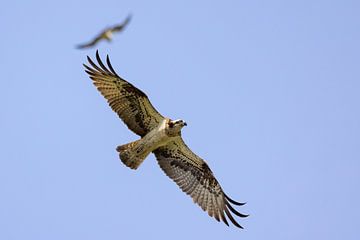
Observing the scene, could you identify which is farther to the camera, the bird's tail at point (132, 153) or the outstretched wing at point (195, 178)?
the outstretched wing at point (195, 178)

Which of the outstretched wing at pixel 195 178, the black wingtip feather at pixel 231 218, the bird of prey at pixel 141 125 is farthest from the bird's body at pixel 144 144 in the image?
the black wingtip feather at pixel 231 218

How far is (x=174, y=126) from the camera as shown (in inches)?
652

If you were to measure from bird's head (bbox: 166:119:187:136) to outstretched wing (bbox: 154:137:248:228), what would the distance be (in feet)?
3.00

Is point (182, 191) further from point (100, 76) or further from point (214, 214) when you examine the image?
point (100, 76)

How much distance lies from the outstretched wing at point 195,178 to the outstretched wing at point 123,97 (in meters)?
1.14

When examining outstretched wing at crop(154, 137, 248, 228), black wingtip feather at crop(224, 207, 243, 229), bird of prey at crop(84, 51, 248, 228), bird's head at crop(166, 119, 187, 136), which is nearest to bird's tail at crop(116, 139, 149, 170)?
bird of prey at crop(84, 51, 248, 228)

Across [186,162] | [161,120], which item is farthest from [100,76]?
[186,162]

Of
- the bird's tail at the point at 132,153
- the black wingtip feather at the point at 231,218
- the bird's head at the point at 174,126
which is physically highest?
the bird's head at the point at 174,126

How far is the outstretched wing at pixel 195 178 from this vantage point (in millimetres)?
17672

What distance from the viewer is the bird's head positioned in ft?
54.2

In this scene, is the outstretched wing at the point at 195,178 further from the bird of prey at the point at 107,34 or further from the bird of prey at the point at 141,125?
the bird of prey at the point at 107,34

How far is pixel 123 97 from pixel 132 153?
1312 mm

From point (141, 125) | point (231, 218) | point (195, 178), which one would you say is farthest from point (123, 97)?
point (231, 218)

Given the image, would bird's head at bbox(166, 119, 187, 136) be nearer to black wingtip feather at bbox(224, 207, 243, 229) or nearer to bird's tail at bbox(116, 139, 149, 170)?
bird's tail at bbox(116, 139, 149, 170)
